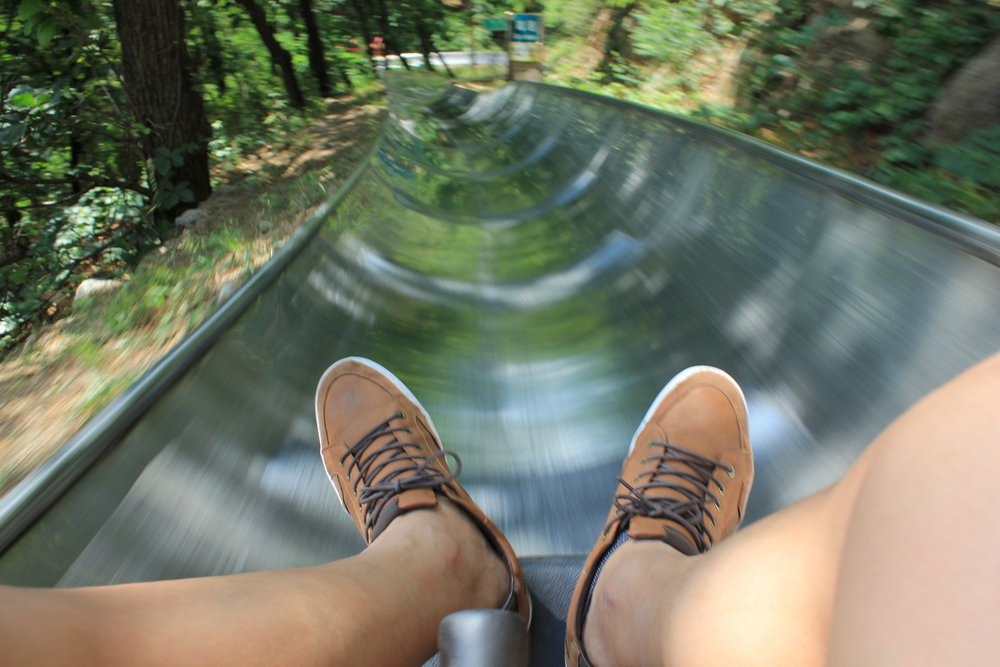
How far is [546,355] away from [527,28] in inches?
336

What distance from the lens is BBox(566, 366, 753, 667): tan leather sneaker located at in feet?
3.78

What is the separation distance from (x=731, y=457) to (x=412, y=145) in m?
3.59

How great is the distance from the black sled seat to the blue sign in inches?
289

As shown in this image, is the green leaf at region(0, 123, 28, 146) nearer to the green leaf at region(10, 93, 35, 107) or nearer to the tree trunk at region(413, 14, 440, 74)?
the green leaf at region(10, 93, 35, 107)

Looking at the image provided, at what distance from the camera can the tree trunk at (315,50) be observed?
1047cm

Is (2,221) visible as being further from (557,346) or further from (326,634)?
(326,634)

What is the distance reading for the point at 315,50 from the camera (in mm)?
11070

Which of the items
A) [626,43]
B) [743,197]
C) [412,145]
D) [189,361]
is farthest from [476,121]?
[189,361]

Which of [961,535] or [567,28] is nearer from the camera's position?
[961,535]

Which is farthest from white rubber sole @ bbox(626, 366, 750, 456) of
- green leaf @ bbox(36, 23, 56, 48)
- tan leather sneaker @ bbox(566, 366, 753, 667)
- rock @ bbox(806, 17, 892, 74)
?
green leaf @ bbox(36, 23, 56, 48)

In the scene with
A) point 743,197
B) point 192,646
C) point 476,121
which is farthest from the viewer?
point 476,121

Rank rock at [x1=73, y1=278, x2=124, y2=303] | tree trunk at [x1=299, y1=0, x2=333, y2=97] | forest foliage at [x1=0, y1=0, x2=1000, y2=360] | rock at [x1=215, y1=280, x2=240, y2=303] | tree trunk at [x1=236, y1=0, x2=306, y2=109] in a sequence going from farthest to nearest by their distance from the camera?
tree trunk at [x1=299, y1=0, x2=333, y2=97] → tree trunk at [x1=236, y1=0, x2=306, y2=109] → rock at [x1=73, y1=278, x2=124, y2=303] → forest foliage at [x1=0, y1=0, x2=1000, y2=360] → rock at [x1=215, y1=280, x2=240, y2=303]

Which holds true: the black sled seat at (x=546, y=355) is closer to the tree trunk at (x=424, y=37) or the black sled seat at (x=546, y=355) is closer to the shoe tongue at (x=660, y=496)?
the shoe tongue at (x=660, y=496)

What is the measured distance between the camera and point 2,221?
245 inches
